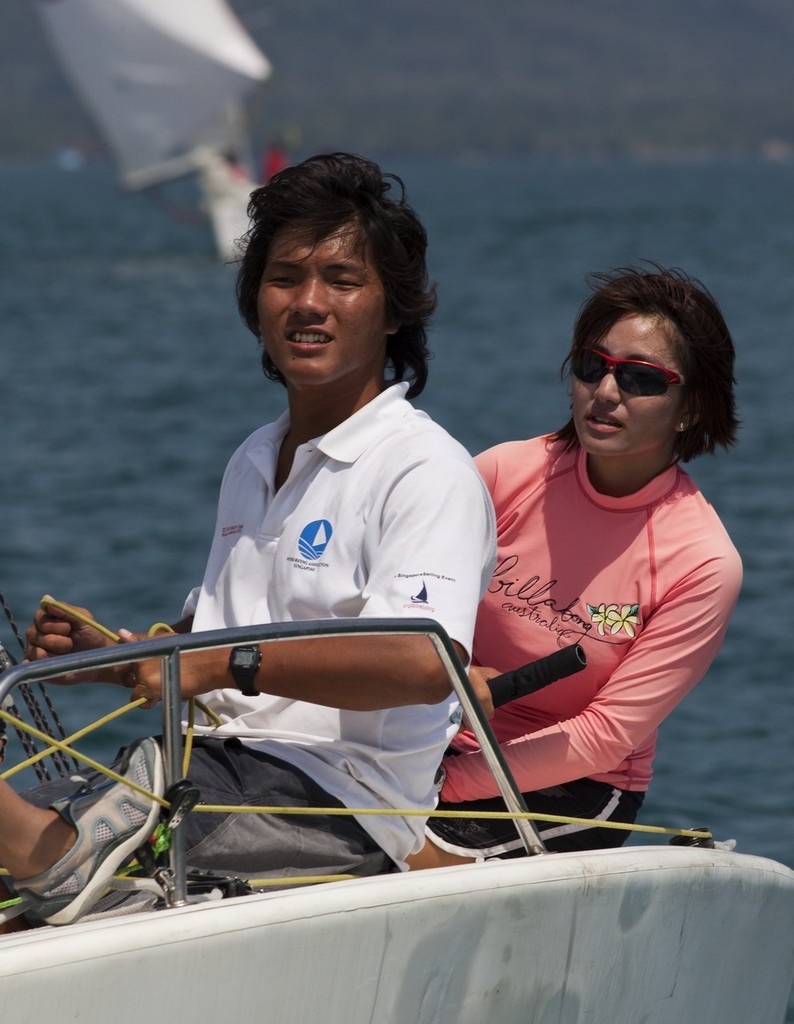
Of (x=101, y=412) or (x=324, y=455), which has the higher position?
(x=324, y=455)

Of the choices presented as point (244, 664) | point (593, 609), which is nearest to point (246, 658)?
point (244, 664)

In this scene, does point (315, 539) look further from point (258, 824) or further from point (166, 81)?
point (166, 81)

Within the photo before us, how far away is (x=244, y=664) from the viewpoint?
2826mm

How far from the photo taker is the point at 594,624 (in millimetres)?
3654

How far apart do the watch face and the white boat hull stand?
0.34 meters

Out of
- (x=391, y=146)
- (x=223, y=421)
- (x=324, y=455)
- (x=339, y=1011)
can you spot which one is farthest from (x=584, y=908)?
(x=391, y=146)

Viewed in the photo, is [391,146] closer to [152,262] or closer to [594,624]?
[152,262]

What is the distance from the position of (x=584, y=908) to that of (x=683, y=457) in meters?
1.02

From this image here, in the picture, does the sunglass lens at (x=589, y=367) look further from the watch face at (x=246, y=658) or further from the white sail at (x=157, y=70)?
the white sail at (x=157, y=70)

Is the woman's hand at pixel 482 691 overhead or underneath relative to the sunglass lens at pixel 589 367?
underneath

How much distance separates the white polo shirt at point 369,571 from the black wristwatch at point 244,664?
100 millimetres

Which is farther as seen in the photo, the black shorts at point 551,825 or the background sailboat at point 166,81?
the background sailboat at point 166,81

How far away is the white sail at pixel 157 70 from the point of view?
37.9 m

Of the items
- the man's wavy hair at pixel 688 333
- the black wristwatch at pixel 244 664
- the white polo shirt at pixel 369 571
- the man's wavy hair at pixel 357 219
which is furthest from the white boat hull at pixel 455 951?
the man's wavy hair at pixel 357 219
